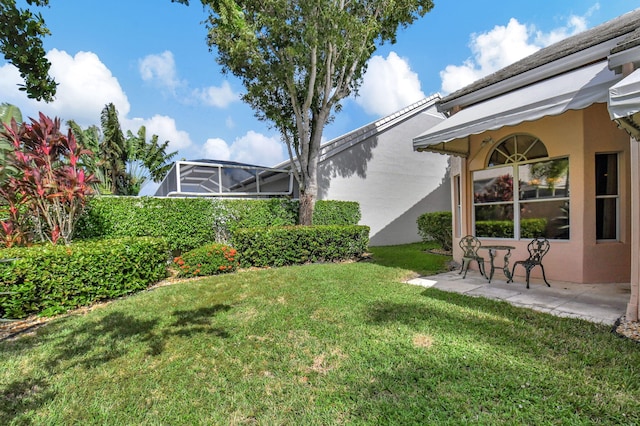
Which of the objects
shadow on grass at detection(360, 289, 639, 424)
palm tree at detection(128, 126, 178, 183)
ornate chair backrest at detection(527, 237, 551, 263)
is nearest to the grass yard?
shadow on grass at detection(360, 289, 639, 424)

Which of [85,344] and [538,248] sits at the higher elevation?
[538,248]

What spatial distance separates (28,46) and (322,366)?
9.17 m

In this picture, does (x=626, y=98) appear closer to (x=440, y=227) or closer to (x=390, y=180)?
(x=440, y=227)

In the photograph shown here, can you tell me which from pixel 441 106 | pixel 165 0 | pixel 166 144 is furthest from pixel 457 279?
pixel 166 144

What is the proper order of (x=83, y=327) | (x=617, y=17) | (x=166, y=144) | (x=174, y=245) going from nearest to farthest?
1. (x=83, y=327)
2. (x=617, y=17)
3. (x=174, y=245)
4. (x=166, y=144)

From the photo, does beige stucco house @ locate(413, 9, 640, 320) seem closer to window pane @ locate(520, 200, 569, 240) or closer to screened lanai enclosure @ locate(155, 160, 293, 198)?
window pane @ locate(520, 200, 569, 240)

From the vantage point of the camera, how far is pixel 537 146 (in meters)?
8.20

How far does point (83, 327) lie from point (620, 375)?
333 inches

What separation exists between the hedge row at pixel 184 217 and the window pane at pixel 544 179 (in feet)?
27.1

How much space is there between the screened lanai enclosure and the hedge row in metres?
1.48

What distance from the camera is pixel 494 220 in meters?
9.40

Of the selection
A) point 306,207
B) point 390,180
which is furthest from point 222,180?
point 390,180

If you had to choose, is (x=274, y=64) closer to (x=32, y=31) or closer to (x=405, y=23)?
(x=405, y=23)

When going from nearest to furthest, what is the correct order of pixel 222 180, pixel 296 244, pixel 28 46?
pixel 28 46 < pixel 296 244 < pixel 222 180
